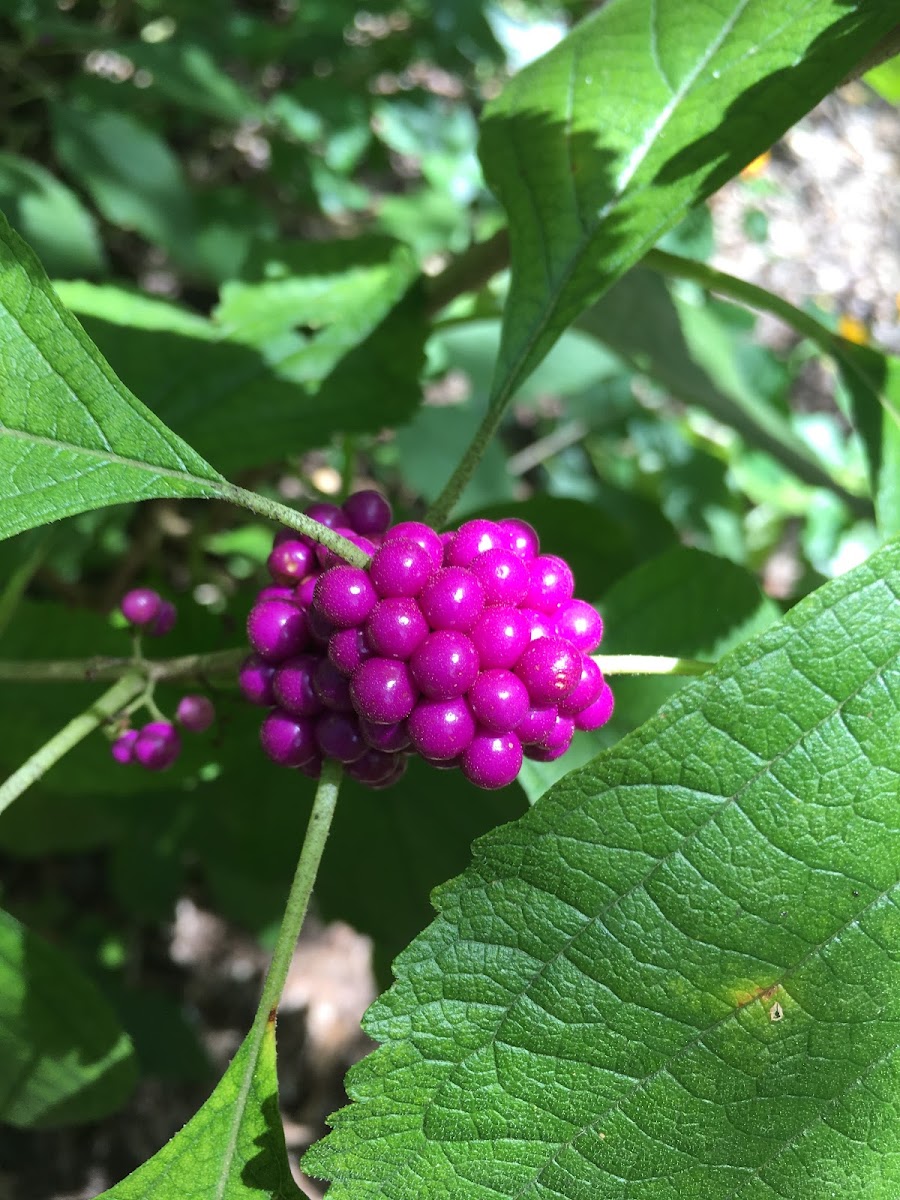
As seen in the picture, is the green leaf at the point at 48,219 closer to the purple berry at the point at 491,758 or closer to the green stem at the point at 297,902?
the green stem at the point at 297,902

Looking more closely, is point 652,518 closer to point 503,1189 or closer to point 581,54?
point 581,54

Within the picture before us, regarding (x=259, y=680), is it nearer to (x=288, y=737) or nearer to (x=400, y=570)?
(x=288, y=737)

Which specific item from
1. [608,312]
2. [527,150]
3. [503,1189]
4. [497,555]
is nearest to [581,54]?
[527,150]

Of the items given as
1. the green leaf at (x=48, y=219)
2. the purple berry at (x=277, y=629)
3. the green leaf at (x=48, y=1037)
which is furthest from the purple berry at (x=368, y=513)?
the green leaf at (x=48, y=219)

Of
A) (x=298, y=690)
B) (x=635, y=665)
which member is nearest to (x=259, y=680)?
(x=298, y=690)

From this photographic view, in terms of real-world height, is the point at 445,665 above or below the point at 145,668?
below

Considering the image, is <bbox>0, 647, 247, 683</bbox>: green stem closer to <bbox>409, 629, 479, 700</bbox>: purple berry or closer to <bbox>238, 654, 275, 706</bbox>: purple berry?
<bbox>238, 654, 275, 706</bbox>: purple berry
